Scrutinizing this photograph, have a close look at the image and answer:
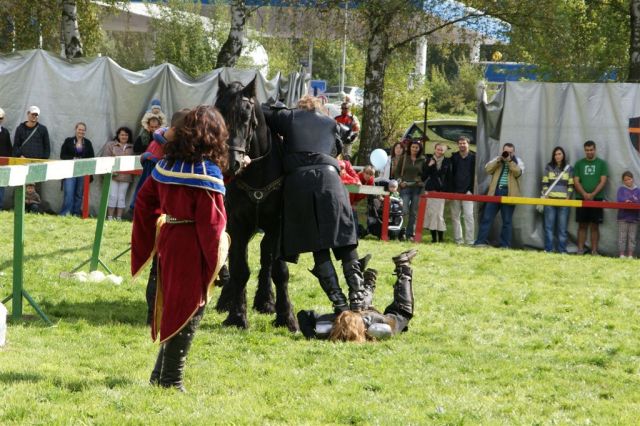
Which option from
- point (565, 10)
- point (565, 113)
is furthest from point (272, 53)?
point (565, 113)

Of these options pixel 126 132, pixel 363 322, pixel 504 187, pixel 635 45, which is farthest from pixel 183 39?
pixel 363 322

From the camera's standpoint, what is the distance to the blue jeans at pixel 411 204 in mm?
17031

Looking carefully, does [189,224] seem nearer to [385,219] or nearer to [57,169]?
[57,169]

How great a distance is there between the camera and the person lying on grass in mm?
8133

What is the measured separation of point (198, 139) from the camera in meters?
6.07

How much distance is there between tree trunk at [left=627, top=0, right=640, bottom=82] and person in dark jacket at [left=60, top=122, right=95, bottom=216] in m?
10.4

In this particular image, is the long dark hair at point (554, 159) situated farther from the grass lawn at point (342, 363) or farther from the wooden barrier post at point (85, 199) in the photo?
the wooden barrier post at point (85, 199)

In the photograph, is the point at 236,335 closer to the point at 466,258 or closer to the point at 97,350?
the point at 97,350

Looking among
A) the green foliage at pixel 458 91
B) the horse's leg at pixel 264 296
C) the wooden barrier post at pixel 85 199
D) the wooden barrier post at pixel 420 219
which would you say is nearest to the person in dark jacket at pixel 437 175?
the wooden barrier post at pixel 420 219

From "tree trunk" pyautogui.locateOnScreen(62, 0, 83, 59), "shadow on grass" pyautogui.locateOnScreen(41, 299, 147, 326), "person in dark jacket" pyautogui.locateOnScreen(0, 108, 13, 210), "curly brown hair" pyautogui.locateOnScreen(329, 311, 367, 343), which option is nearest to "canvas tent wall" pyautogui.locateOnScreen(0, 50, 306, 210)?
"person in dark jacket" pyautogui.locateOnScreen(0, 108, 13, 210)

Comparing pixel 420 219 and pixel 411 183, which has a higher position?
pixel 411 183

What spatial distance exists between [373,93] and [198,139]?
16.6m

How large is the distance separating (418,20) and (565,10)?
163 inches

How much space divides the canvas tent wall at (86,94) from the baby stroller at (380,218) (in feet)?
8.18
